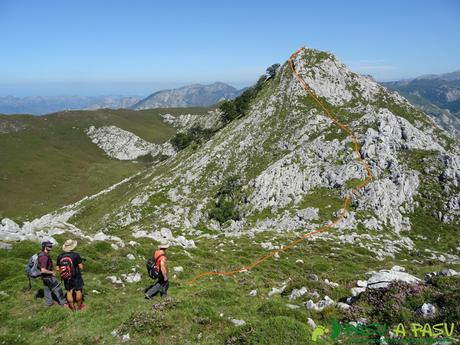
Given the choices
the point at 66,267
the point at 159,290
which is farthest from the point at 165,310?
the point at 66,267

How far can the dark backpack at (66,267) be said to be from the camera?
618 inches

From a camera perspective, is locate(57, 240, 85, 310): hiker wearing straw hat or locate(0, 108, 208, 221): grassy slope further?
locate(0, 108, 208, 221): grassy slope

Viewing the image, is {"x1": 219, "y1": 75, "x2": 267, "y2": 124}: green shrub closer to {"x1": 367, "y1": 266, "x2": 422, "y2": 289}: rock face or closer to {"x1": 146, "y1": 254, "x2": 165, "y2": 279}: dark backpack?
{"x1": 367, "y1": 266, "x2": 422, "y2": 289}: rock face

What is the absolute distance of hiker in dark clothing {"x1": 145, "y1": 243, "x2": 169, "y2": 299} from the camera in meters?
16.8

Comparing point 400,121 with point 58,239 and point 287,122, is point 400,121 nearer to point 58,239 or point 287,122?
point 287,122

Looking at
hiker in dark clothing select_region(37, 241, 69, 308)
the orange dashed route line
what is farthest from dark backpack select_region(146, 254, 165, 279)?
the orange dashed route line

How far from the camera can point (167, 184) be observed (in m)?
68.5

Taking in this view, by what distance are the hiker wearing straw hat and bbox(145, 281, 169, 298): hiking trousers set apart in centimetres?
338

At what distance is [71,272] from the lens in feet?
52.0

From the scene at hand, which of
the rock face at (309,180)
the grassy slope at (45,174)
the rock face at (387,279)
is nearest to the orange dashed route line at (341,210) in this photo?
the rock face at (309,180)

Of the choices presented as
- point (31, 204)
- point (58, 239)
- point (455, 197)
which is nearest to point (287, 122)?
point (455, 197)

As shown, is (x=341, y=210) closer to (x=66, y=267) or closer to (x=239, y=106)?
(x=66, y=267)

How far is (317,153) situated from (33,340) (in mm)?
50557

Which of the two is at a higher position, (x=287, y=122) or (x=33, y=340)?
(x=287, y=122)
